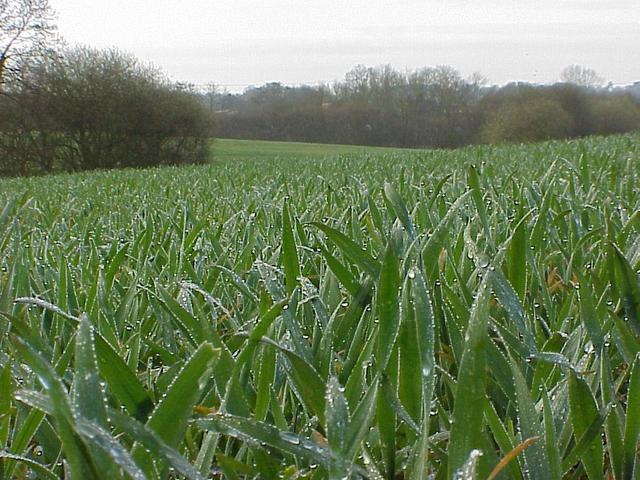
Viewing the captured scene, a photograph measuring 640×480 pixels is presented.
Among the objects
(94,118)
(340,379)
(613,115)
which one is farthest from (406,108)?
(340,379)

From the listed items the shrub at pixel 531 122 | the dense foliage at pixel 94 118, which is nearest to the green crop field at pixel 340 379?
the dense foliage at pixel 94 118

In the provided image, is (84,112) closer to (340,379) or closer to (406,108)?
(340,379)

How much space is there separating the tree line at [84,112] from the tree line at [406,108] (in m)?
14.9

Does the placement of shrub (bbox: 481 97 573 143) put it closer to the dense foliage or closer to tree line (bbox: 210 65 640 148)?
tree line (bbox: 210 65 640 148)

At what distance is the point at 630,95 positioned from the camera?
44.0 metres

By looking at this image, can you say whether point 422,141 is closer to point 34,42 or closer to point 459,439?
point 34,42

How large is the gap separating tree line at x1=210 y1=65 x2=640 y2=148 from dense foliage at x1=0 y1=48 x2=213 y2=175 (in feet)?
48.9

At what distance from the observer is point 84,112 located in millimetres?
23016

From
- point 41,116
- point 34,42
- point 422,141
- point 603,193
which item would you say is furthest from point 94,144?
point 422,141

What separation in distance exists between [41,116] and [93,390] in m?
24.6

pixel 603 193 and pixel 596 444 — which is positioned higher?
pixel 603 193

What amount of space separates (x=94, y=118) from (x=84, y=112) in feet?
1.36

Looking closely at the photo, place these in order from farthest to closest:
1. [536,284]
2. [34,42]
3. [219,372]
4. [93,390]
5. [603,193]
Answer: [34,42] < [603,193] < [536,284] < [219,372] < [93,390]

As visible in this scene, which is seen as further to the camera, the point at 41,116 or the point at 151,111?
the point at 151,111
